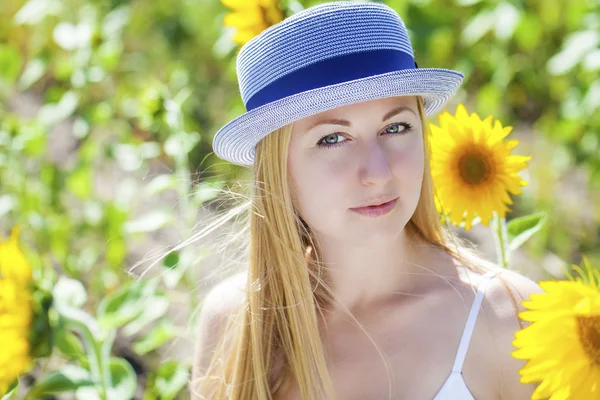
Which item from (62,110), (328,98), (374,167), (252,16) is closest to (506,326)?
(374,167)

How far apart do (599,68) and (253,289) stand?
3.94 feet

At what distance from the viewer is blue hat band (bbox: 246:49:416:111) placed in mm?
1270

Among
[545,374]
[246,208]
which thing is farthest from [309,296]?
[545,374]

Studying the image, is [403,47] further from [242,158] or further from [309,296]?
[309,296]

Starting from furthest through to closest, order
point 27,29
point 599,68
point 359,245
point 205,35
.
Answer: point 27,29, point 205,35, point 599,68, point 359,245

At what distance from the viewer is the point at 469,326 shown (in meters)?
1.39

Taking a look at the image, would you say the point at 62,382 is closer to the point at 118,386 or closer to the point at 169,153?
the point at 118,386

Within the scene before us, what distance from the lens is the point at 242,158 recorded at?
58.7 inches

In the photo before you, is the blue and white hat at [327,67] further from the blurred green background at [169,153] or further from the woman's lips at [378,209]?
the blurred green background at [169,153]

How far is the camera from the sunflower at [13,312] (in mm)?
1345

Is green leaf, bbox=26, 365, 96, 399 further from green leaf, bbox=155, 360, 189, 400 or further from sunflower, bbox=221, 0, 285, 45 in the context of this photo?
sunflower, bbox=221, 0, 285, 45

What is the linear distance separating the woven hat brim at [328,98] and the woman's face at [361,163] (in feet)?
0.11

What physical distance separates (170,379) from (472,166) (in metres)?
0.91

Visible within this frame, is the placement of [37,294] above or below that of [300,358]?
above
